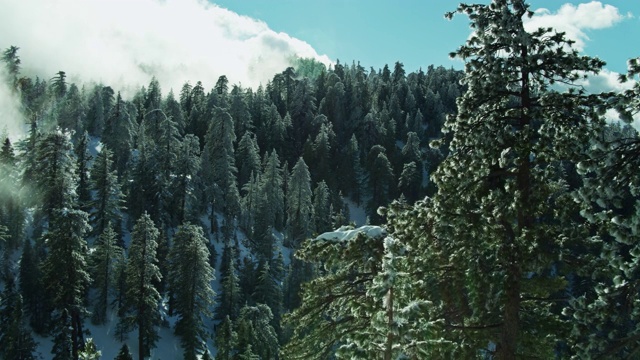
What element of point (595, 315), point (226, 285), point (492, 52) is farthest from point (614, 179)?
point (226, 285)

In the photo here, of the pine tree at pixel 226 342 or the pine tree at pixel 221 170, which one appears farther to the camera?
the pine tree at pixel 221 170

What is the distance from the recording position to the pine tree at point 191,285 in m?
48.5

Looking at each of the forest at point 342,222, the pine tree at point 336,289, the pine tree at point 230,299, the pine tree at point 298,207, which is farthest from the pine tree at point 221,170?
the pine tree at point 336,289

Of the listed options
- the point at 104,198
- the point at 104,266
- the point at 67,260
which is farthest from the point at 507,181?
the point at 104,198

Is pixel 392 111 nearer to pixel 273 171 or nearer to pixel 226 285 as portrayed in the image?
pixel 273 171

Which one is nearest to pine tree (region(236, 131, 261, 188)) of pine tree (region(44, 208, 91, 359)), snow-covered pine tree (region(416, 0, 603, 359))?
pine tree (region(44, 208, 91, 359))

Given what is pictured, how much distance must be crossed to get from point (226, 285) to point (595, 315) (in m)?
51.5

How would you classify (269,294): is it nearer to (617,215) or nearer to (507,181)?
(507,181)

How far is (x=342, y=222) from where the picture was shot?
79.0 m

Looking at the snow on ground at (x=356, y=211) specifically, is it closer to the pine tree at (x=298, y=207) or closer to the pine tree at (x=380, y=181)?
the pine tree at (x=380, y=181)

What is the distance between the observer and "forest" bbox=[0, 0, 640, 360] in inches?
382

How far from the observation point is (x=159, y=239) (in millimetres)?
56438

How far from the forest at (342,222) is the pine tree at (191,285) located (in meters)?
0.23

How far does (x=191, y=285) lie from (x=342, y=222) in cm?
3351
